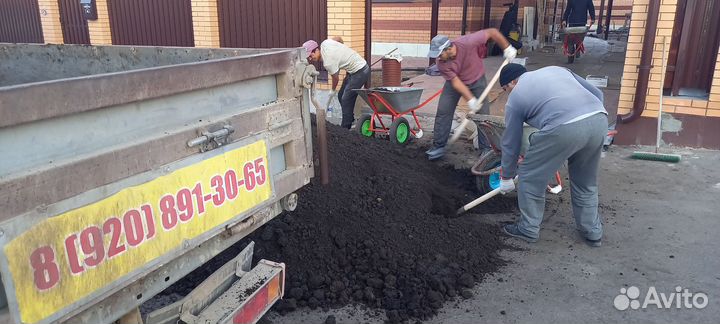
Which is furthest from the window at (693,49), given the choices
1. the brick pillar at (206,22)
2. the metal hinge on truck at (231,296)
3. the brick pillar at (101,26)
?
the brick pillar at (101,26)

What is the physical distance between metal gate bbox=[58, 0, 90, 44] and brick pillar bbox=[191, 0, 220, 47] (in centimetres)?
362

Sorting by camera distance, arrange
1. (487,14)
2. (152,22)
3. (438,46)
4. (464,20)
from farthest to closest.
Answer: (487,14) → (464,20) → (152,22) → (438,46)

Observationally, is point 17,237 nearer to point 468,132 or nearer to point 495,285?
point 495,285

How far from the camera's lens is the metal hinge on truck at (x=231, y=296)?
209cm

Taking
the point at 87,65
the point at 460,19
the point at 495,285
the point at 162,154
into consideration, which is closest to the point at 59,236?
the point at 162,154

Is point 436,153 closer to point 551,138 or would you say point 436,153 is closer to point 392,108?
point 392,108

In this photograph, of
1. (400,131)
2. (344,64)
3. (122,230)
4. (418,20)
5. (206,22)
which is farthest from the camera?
(418,20)

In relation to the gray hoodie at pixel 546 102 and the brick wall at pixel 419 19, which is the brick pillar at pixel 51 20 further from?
the gray hoodie at pixel 546 102

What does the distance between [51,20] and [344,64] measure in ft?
27.7

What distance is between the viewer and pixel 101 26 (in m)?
10.9

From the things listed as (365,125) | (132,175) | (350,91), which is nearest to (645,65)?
(365,125)

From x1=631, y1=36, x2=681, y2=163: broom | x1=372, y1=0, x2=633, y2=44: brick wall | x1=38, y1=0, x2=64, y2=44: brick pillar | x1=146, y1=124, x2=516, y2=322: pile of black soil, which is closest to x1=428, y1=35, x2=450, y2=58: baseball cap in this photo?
x1=146, y1=124, x2=516, y2=322: pile of black soil

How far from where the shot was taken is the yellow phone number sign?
5.08 ft

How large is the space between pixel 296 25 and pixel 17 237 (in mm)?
7542
